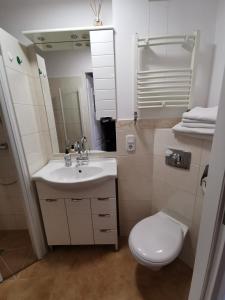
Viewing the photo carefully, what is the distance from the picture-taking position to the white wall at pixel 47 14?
1.36 meters

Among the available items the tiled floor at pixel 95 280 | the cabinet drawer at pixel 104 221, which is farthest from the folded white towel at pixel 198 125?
the tiled floor at pixel 95 280

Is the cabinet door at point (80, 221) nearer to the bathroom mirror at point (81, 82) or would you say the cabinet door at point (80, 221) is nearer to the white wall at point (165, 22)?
the bathroom mirror at point (81, 82)

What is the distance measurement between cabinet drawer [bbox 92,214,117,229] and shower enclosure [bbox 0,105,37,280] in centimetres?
69

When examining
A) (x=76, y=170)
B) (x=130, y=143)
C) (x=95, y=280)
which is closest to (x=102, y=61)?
(x=130, y=143)

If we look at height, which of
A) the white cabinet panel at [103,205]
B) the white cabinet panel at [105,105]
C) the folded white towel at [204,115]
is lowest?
the white cabinet panel at [103,205]

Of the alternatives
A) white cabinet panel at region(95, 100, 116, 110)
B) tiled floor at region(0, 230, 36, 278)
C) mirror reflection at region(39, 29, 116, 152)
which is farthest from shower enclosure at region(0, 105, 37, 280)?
white cabinet panel at region(95, 100, 116, 110)

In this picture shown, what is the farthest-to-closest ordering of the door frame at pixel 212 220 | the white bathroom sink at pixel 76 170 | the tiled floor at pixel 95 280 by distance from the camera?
the white bathroom sink at pixel 76 170, the tiled floor at pixel 95 280, the door frame at pixel 212 220

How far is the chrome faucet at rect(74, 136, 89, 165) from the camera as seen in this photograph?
162cm

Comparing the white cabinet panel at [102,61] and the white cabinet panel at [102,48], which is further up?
the white cabinet panel at [102,48]

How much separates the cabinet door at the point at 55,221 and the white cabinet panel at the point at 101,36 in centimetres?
143

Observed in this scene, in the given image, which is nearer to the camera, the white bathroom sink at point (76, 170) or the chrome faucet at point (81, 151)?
the white bathroom sink at point (76, 170)

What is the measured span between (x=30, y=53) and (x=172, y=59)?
1.27 metres

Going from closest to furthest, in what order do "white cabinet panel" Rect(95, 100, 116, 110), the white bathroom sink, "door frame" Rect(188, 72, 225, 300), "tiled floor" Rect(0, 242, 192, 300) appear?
"door frame" Rect(188, 72, 225, 300) → "tiled floor" Rect(0, 242, 192, 300) → the white bathroom sink → "white cabinet panel" Rect(95, 100, 116, 110)

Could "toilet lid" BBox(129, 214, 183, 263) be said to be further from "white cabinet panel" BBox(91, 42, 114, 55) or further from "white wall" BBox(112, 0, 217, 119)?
"white cabinet panel" BBox(91, 42, 114, 55)
